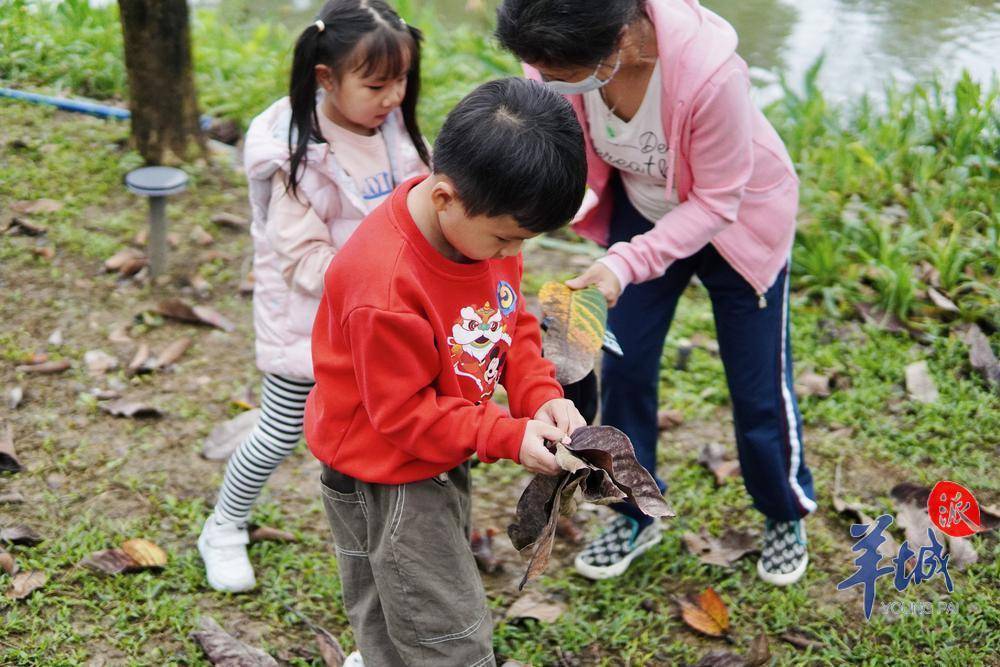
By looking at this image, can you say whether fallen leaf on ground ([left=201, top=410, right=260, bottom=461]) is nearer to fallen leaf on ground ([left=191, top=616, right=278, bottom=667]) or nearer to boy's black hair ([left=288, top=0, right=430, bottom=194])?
fallen leaf on ground ([left=191, top=616, right=278, bottom=667])

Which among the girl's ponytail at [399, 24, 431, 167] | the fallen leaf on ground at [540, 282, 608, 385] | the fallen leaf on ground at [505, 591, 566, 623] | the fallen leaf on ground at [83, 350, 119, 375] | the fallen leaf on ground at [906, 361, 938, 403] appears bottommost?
the fallen leaf on ground at [83, 350, 119, 375]

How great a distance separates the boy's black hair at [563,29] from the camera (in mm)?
2064

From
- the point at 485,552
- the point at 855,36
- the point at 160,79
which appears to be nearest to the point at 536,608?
the point at 485,552

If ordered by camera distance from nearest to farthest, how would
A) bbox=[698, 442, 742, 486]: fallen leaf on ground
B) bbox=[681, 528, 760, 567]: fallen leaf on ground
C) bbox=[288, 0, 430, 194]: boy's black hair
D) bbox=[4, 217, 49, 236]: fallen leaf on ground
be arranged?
bbox=[288, 0, 430, 194]: boy's black hair, bbox=[681, 528, 760, 567]: fallen leaf on ground, bbox=[698, 442, 742, 486]: fallen leaf on ground, bbox=[4, 217, 49, 236]: fallen leaf on ground

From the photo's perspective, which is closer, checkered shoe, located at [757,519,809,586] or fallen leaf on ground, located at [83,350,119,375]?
checkered shoe, located at [757,519,809,586]

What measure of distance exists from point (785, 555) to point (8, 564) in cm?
204

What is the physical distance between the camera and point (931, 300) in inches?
153

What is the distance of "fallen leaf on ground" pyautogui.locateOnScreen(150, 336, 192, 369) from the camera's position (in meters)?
3.65

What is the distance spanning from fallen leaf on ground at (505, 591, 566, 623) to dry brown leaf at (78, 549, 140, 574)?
3.32ft

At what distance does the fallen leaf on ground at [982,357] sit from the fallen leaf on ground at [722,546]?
1.12 metres

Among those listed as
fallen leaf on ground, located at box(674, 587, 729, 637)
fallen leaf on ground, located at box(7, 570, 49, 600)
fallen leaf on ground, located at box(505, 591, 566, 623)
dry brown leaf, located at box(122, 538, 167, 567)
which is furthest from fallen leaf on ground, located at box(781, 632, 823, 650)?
fallen leaf on ground, located at box(7, 570, 49, 600)

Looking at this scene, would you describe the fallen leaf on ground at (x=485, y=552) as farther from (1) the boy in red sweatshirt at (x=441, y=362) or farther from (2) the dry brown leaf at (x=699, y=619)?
(1) the boy in red sweatshirt at (x=441, y=362)

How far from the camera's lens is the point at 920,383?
352 cm

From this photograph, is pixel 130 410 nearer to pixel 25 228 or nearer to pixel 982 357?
pixel 25 228
